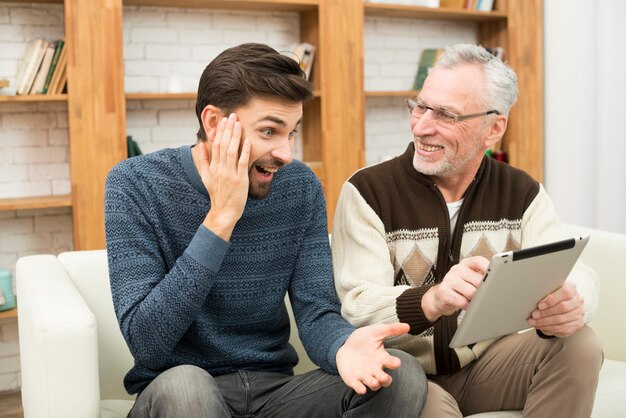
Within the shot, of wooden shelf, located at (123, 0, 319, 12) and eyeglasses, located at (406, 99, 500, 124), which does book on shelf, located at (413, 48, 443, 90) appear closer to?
wooden shelf, located at (123, 0, 319, 12)

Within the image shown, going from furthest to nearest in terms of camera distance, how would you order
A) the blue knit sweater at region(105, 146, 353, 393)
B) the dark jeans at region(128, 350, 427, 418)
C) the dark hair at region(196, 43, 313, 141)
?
the dark hair at region(196, 43, 313, 141) → the blue knit sweater at region(105, 146, 353, 393) → the dark jeans at region(128, 350, 427, 418)

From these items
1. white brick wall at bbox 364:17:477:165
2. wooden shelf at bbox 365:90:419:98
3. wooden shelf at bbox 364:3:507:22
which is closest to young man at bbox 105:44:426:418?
wooden shelf at bbox 365:90:419:98

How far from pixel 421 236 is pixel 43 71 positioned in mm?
1979

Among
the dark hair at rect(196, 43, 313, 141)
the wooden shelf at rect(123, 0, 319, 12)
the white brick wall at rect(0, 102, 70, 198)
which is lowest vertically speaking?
the white brick wall at rect(0, 102, 70, 198)

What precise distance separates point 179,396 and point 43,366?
0.28m

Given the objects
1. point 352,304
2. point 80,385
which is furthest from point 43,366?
point 352,304

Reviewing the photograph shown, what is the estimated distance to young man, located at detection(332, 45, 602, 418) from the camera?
175cm

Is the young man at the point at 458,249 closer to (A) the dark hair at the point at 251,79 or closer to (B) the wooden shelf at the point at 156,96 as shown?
(A) the dark hair at the point at 251,79

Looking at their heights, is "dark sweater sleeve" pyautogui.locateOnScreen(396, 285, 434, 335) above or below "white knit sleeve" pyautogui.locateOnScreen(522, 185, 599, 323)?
below

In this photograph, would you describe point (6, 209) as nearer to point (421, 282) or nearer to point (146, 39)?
point (146, 39)

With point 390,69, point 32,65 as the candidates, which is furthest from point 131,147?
point 390,69

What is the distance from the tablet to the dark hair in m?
0.57

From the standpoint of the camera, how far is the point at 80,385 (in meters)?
1.55

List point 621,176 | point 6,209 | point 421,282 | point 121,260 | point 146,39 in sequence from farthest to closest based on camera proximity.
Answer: point 621,176 < point 146,39 < point 6,209 < point 421,282 < point 121,260
